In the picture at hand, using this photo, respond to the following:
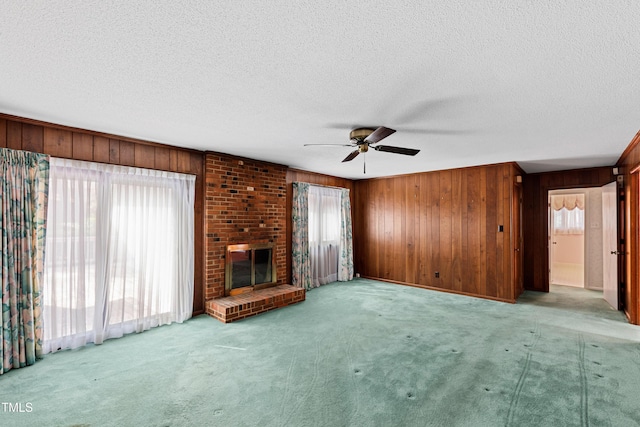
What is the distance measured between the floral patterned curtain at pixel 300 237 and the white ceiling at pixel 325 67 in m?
2.39

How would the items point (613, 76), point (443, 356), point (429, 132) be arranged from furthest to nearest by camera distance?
point (429, 132) → point (443, 356) → point (613, 76)

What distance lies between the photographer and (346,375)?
2631 mm

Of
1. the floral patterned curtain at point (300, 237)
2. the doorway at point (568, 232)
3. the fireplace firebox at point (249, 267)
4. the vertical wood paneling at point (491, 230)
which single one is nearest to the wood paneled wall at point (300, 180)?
the floral patterned curtain at point (300, 237)

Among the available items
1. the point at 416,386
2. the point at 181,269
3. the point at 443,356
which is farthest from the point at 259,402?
the point at 181,269

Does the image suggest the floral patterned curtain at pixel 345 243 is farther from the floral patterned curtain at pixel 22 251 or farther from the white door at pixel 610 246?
the floral patterned curtain at pixel 22 251

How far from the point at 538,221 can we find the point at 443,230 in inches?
80.6

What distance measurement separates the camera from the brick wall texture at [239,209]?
438 cm

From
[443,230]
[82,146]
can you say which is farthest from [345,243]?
[82,146]

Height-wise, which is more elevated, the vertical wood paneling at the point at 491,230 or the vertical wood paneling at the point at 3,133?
the vertical wood paneling at the point at 3,133

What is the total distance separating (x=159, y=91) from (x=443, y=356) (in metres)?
3.48

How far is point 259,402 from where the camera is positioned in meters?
2.26

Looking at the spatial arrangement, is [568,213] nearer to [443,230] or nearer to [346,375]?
[443,230]

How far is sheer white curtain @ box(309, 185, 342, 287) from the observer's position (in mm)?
6177

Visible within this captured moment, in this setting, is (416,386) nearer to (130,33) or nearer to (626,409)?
(626,409)
